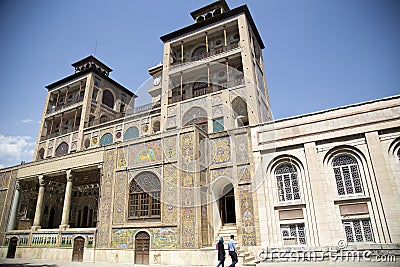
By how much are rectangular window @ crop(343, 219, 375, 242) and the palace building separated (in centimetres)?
4

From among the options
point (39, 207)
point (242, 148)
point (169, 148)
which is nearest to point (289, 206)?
point (242, 148)

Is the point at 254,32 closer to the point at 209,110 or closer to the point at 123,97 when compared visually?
the point at 209,110

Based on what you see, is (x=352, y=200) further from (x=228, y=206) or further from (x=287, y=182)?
(x=228, y=206)

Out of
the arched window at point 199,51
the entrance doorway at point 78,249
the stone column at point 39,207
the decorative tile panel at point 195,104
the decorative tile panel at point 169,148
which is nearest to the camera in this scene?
the decorative tile panel at point 169,148

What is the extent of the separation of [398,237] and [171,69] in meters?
17.5

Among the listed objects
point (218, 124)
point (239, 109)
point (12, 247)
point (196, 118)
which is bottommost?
point (12, 247)

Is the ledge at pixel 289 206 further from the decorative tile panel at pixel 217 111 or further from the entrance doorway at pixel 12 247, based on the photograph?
the entrance doorway at pixel 12 247

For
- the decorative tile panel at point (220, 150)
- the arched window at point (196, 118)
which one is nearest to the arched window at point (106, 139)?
the arched window at point (196, 118)

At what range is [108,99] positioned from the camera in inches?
1144

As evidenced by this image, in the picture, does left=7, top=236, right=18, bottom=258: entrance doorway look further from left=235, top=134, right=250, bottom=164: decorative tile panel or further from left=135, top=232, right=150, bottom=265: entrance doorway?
left=235, top=134, right=250, bottom=164: decorative tile panel

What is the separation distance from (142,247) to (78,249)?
172 inches

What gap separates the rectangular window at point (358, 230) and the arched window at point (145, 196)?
27.2ft

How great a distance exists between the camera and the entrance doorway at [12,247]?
17.1 m

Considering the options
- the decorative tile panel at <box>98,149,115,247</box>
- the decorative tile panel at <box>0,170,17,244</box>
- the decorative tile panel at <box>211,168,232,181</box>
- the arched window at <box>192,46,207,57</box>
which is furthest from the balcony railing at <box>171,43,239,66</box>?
the decorative tile panel at <box>0,170,17,244</box>
